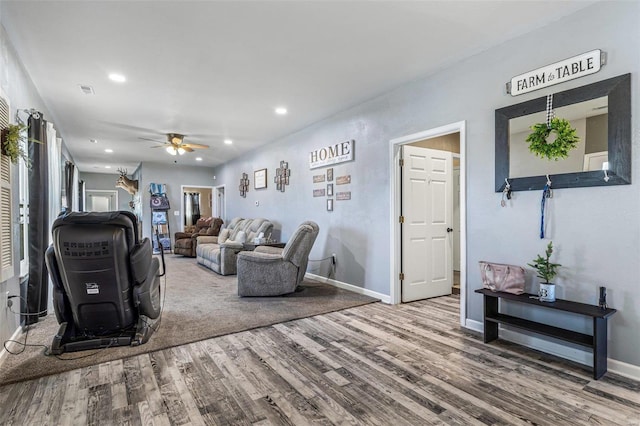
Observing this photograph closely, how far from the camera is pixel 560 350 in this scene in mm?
2600

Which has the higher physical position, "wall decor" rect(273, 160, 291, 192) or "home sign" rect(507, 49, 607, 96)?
"home sign" rect(507, 49, 607, 96)

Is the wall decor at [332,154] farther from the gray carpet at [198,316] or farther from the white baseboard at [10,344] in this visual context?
the white baseboard at [10,344]

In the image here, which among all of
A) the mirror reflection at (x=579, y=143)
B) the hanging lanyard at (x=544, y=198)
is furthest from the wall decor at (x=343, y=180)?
the hanging lanyard at (x=544, y=198)

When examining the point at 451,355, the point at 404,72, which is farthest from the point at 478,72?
the point at 451,355

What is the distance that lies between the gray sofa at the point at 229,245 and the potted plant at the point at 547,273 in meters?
4.61

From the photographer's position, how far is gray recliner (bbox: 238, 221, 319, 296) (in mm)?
4371

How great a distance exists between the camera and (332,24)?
268cm

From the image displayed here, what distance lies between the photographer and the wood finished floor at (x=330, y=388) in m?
1.87

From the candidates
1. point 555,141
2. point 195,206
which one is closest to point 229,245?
point 555,141

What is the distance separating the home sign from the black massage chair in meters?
3.51

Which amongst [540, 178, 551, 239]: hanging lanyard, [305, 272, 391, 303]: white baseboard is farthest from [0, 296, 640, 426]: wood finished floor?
[305, 272, 391, 303]: white baseboard

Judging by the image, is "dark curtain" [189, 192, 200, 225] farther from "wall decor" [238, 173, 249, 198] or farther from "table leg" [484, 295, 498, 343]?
"table leg" [484, 295, 498, 343]

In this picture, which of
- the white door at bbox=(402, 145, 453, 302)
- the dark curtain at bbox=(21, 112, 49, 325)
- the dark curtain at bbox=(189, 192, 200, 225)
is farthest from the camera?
the dark curtain at bbox=(189, 192, 200, 225)

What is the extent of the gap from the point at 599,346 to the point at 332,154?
12.5ft
